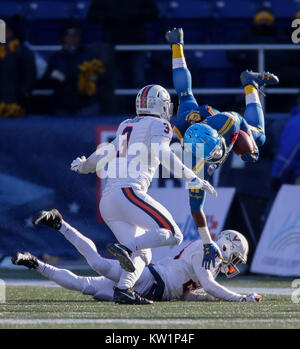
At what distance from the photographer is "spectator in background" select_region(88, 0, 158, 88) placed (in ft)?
36.5

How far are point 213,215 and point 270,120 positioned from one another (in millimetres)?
1204

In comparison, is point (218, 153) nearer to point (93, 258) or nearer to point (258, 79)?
point (93, 258)

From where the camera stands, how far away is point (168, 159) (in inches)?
260

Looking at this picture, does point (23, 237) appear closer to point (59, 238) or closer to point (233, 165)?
point (59, 238)

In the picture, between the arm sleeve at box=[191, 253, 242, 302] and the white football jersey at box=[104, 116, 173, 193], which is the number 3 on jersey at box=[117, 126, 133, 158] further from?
the arm sleeve at box=[191, 253, 242, 302]

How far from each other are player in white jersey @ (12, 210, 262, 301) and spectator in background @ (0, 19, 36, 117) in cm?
425

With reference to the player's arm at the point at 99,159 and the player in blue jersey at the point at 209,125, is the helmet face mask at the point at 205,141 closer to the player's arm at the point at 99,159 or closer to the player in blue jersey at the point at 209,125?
the player in blue jersey at the point at 209,125

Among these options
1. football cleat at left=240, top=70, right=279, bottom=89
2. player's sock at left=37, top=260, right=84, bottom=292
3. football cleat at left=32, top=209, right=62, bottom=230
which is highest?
football cleat at left=240, top=70, right=279, bottom=89

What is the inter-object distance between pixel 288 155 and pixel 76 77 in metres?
2.58

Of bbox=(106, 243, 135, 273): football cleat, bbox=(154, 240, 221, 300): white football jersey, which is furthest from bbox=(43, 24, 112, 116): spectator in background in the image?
bbox=(106, 243, 135, 273): football cleat

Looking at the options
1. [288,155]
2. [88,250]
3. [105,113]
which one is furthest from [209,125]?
[105,113]

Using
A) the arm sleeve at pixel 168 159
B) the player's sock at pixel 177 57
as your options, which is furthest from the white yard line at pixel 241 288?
the player's sock at pixel 177 57

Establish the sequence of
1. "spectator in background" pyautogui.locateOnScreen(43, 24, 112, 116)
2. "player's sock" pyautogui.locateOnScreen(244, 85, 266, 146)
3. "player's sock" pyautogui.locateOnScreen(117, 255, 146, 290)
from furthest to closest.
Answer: "spectator in background" pyautogui.locateOnScreen(43, 24, 112, 116)
"player's sock" pyautogui.locateOnScreen(244, 85, 266, 146)
"player's sock" pyautogui.locateOnScreen(117, 255, 146, 290)

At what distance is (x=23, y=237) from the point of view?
10680 mm
